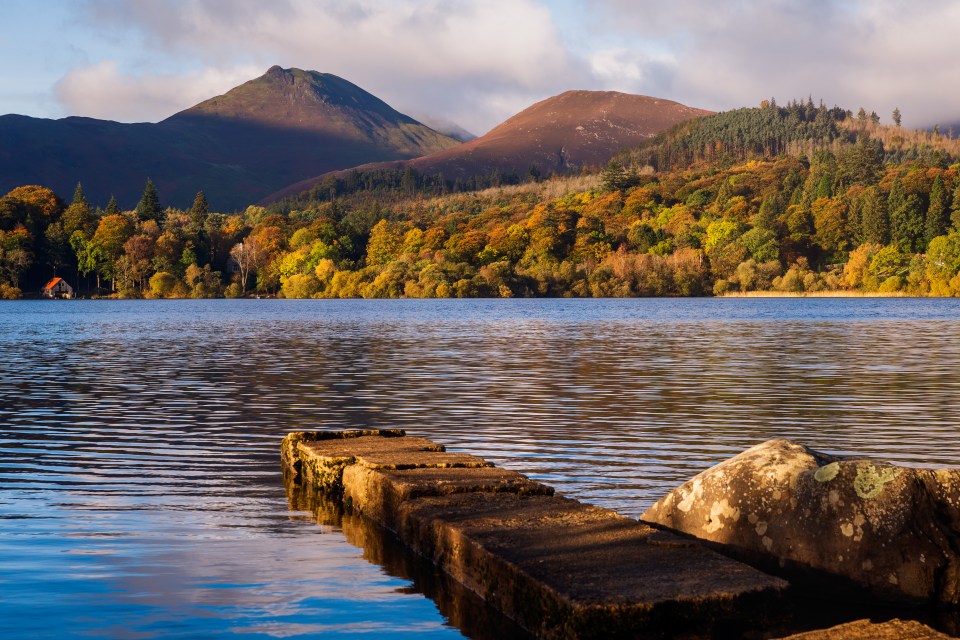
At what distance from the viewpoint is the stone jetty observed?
28.4ft

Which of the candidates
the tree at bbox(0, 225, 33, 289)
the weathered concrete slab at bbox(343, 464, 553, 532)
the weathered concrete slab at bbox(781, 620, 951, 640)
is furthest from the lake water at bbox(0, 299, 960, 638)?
the tree at bbox(0, 225, 33, 289)

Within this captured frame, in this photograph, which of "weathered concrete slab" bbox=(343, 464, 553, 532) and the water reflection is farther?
"weathered concrete slab" bbox=(343, 464, 553, 532)

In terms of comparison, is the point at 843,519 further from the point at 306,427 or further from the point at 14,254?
the point at 14,254

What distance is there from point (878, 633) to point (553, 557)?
3124mm

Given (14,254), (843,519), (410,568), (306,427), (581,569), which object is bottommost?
(306,427)

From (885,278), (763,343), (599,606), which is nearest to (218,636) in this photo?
(599,606)

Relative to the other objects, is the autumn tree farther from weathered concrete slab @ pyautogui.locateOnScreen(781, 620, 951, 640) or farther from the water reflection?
weathered concrete slab @ pyautogui.locateOnScreen(781, 620, 951, 640)

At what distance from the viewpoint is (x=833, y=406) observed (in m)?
27.3

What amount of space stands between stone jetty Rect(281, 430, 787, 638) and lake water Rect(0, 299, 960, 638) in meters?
0.64

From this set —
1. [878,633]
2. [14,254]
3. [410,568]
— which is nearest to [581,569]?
[878,633]

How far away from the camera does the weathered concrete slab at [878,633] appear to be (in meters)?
7.70

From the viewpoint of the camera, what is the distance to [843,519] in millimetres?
10562

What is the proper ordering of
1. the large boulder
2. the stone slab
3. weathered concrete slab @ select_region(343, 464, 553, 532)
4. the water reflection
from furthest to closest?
weathered concrete slab @ select_region(343, 464, 553, 532)
the large boulder
the water reflection
the stone slab

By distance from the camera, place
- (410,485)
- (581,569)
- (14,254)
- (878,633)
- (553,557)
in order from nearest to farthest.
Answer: (878,633), (581,569), (553,557), (410,485), (14,254)
